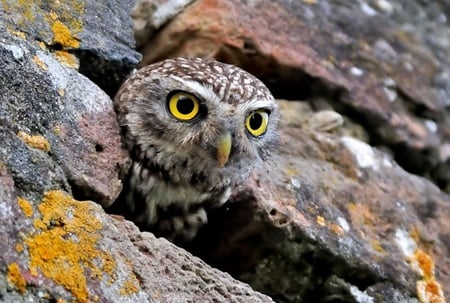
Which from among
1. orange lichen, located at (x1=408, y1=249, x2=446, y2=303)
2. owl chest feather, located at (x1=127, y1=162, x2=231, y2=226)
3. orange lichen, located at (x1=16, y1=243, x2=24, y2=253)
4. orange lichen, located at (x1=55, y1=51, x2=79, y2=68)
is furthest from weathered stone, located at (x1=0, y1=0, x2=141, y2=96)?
orange lichen, located at (x1=408, y1=249, x2=446, y2=303)

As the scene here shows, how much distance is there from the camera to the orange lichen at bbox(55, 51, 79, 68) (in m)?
2.49

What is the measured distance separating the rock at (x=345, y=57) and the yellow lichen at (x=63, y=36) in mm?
774

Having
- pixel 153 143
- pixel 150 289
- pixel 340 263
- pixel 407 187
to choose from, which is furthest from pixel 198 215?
pixel 407 187

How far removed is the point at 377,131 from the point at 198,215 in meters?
1.07

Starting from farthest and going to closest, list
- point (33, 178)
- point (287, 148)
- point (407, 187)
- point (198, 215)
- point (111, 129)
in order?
point (407, 187), point (287, 148), point (198, 215), point (111, 129), point (33, 178)

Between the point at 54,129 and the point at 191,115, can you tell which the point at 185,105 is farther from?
the point at 54,129

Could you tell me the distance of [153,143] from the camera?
104 inches

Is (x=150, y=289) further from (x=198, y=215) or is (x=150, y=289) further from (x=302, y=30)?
(x=302, y=30)

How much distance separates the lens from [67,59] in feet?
8.29

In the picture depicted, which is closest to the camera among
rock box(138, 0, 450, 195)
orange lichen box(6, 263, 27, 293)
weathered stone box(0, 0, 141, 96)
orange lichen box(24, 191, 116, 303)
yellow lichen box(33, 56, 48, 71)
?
orange lichen box(6, 263, 27, 293)

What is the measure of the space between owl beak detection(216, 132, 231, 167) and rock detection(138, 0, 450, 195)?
73cm

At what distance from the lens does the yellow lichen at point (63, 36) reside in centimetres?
253

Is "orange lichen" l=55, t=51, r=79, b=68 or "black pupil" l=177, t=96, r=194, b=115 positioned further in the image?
"black pupil" l=177, t=96, r=194, b=115

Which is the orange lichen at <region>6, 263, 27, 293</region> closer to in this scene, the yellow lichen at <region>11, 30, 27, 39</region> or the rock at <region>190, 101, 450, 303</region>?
the yellow lichen at <region>11, 30, 27, 39</region>
